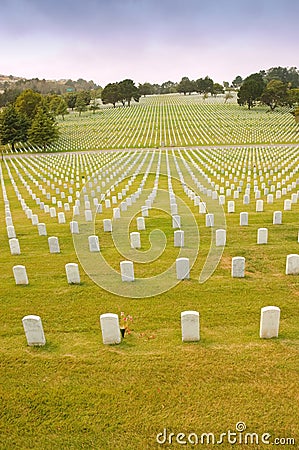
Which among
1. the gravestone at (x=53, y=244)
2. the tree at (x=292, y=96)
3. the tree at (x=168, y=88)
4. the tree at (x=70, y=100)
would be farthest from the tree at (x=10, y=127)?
the tree at (x=168, y=88)

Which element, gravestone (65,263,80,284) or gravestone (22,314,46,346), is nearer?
gravestone (22,314,46,346)

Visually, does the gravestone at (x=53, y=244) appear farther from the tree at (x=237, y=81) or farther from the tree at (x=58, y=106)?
the tree at (x=237, y=81)

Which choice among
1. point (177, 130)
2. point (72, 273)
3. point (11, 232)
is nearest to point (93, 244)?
point (72, 273)

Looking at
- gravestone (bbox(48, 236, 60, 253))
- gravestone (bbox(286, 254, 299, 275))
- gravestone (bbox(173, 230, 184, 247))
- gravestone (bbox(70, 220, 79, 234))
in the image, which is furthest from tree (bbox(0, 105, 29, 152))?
gravestone (bbox(286, 254, 299, 275))

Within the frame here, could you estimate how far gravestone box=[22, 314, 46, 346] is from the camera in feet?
18.4

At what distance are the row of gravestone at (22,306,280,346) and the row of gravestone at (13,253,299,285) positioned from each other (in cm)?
214

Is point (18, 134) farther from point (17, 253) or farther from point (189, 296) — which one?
point (189, 296)

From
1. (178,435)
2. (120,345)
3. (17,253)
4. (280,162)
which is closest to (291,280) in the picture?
(120,345)

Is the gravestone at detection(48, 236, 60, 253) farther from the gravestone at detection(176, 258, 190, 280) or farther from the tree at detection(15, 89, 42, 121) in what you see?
the tree at detection(15, 89, 42, 121)

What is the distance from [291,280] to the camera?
7.43 metres

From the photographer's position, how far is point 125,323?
615cm

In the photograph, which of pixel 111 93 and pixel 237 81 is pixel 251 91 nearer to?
pixel 111 93

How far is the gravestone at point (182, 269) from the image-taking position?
299 inches

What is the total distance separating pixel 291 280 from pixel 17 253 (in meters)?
6.65
